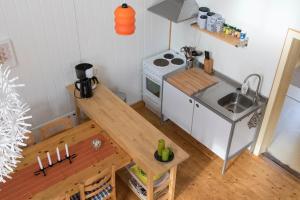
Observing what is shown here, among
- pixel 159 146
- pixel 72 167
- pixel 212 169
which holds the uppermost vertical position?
pixel 159 146

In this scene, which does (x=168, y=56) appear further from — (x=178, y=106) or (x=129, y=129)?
(x=129, y=129)

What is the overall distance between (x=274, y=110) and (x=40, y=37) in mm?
2859

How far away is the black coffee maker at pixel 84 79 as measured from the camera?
13.4 ft

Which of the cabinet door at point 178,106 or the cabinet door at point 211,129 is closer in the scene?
the cabinet door at point 211,129

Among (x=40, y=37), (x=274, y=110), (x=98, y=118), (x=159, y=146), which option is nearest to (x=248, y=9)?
(x=274, y=110)

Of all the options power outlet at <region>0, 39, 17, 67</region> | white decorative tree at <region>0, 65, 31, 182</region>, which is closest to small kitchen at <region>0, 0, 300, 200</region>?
power outlet at <region>0, 39, 17, 67</region>

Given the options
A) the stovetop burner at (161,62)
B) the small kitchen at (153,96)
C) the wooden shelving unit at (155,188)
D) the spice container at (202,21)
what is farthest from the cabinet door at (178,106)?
the wooden shelving unit at (155,188)

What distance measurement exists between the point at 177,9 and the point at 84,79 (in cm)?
140

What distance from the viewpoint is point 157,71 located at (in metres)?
4.72

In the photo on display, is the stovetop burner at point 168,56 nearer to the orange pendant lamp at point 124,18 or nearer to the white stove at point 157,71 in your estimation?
the white stove at point 157,71

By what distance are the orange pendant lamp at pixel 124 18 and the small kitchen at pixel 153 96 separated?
12 millimetres

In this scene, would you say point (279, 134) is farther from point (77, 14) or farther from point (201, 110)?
point (77, 14)

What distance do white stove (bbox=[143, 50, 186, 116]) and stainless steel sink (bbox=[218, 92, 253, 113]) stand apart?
34.1 inches

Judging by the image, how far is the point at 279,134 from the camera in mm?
4992
